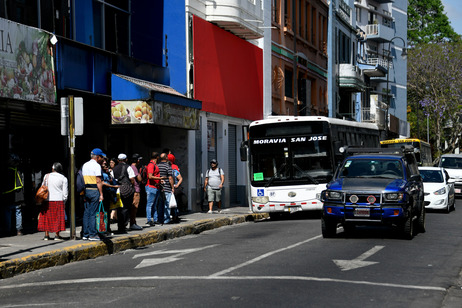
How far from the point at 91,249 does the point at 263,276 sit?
4.84 m

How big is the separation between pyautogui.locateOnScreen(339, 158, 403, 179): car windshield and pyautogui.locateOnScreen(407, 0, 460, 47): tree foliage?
2795 inches

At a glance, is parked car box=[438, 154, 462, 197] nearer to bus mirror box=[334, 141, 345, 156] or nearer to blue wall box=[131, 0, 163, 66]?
bus mirror box=[334, 141, 345, 156]

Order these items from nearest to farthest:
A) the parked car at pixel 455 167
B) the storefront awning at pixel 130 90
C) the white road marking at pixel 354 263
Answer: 1. the white road marking at pixel 354 263
2. the storefront awning at pixel 130 90
3. the parked car at pixel 455 167

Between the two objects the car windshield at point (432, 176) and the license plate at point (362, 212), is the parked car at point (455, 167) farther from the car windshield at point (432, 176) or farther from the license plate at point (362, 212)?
the license plate at point (362, 212)

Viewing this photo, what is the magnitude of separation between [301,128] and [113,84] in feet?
18.2

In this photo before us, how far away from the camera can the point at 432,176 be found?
2797 cm

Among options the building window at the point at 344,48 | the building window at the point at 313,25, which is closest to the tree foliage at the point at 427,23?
the building window at the point at 344,48

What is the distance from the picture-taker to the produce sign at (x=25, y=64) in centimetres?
1684

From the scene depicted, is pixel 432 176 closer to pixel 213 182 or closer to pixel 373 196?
pixel 213 182

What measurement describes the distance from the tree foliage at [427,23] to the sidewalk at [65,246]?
232 feet

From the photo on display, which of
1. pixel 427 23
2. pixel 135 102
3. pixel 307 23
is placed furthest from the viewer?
pixel 427 23

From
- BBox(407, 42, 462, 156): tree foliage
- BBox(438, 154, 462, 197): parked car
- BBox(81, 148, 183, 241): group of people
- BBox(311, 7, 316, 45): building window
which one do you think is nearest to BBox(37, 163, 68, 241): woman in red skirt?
BBox(81, 148, 183, 241): group of people

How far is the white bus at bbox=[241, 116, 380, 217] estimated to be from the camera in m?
23.3

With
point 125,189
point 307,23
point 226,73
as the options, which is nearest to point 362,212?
point 125,189
